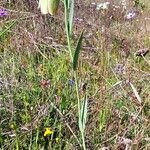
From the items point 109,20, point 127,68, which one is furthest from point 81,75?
point 109,20

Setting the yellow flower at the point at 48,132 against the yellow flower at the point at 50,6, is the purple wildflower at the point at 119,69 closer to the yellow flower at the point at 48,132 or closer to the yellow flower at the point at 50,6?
the yellow flower at the point at 48,132

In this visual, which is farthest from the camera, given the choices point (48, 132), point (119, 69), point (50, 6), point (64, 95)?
point (119, 69)

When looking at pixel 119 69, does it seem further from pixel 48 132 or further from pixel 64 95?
pixel 48 132

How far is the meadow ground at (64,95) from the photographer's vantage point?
4.43ft

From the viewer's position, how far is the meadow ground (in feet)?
4.43

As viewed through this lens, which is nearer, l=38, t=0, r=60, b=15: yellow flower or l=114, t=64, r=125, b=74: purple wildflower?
l=38, t=0, r=60, b=15: yellow flower

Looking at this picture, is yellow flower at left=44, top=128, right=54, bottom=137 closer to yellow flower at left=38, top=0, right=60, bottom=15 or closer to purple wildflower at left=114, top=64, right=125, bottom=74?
yellow flower at left=38, top=0, right=60, bottom=15

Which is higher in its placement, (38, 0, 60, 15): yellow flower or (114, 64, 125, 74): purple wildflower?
(38, 0, 60, 15): yellow flower

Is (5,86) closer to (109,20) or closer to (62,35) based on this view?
(62,35)

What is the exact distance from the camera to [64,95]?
1.62 metres

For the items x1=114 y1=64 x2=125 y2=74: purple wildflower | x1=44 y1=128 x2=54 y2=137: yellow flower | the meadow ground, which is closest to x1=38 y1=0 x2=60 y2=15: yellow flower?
the meadow ground

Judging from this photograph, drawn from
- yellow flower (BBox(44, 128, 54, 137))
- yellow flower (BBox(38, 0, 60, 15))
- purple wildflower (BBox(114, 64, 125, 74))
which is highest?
yellow flower (BBox(38, 0, 60, 15))

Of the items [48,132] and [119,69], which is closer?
[48,132]

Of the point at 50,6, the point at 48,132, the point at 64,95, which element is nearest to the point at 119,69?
the point at 64,95
